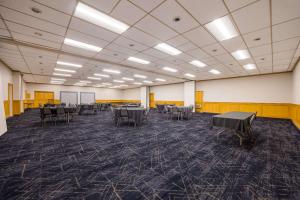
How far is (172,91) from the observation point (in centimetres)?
1498

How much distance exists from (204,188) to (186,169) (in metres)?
0.52

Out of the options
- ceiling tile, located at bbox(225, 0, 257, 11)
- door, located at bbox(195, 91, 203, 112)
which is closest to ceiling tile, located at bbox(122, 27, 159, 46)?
ceiling tile, located at bbox(225, 0, 257, 11)

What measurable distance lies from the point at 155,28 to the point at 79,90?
1834 centimetres

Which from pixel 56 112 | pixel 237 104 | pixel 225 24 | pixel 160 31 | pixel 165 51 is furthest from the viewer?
pixel 237 104

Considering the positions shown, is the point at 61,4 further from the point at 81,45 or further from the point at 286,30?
the point at 286,30

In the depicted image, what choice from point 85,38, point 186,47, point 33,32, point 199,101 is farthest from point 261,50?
point 199,101

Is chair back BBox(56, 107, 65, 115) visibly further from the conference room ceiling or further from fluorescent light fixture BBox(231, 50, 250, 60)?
fluorescent light fixture BBox(231, 50, 250, 60)

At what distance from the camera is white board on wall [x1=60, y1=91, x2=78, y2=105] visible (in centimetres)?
1730

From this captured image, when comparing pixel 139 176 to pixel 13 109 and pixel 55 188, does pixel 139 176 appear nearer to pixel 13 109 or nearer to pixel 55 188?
pixel 55 188

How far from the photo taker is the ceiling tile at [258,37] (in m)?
3.46

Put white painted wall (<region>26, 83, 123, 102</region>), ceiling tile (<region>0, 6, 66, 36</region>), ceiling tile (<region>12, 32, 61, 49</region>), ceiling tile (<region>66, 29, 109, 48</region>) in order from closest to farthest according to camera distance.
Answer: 1. ceiling tile (<region>0, 6, 66, 36</region>)
2. ceiling tile (<region>66, 29, 109, 48</region>)
3. ceiling tile (<region>12, 32, 61, 49</region>)
4. white painted wall (<region>26, 83, 123, 102</region>)

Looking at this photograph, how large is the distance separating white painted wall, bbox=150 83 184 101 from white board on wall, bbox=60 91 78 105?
1078cm

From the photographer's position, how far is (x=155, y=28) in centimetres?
335

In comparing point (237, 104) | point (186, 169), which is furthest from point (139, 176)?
point (237, 104)
